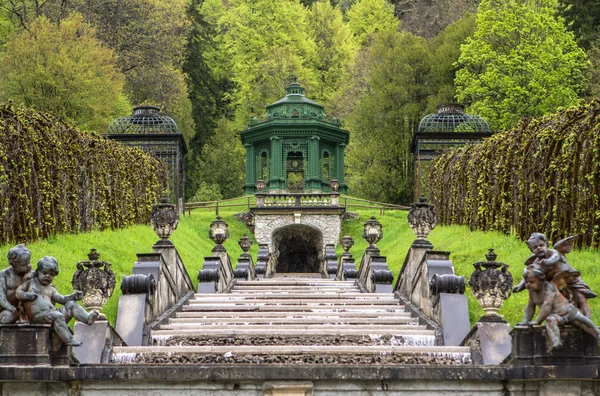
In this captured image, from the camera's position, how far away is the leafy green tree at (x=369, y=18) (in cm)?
6581

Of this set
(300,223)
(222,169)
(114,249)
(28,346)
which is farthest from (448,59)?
(28,346)

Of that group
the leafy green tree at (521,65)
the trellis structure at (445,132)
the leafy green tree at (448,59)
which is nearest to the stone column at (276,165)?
the trellis structure at (445,132)

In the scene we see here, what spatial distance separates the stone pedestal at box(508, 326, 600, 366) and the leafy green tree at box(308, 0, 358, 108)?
5312 cm

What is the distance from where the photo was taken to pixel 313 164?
4219 centimetres

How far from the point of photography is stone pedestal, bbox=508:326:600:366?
27.3 ft

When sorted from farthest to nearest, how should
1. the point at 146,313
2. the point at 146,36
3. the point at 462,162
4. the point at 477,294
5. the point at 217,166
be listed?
the point at 217,166, the point at 146,36, the point at 462,162, the point at 146,313, the point at 477,294

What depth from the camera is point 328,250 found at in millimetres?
27641

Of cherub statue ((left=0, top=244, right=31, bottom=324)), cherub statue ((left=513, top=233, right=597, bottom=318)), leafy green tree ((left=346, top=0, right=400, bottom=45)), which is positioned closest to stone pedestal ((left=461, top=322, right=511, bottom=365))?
cherub statue ((left=513, top=233, right=597, bottom=318))

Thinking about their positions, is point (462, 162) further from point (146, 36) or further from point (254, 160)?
point (146, 36)

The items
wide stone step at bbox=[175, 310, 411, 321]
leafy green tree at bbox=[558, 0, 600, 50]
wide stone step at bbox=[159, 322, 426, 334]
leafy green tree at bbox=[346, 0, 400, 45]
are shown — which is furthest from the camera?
leafy green tree at bbox=[346, 0, 400, 45]

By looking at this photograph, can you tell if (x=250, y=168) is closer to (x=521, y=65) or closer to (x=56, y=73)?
(x=56, y=73)

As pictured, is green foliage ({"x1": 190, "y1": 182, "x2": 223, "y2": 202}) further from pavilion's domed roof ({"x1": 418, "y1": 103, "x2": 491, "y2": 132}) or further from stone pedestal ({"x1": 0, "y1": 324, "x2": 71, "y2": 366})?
stone pedestal ({"x1": 0, "y1": 324, "x2": 71, "y2": 366})

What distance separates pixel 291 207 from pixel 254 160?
1088 cm

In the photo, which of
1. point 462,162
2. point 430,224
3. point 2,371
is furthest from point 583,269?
point 462,162
